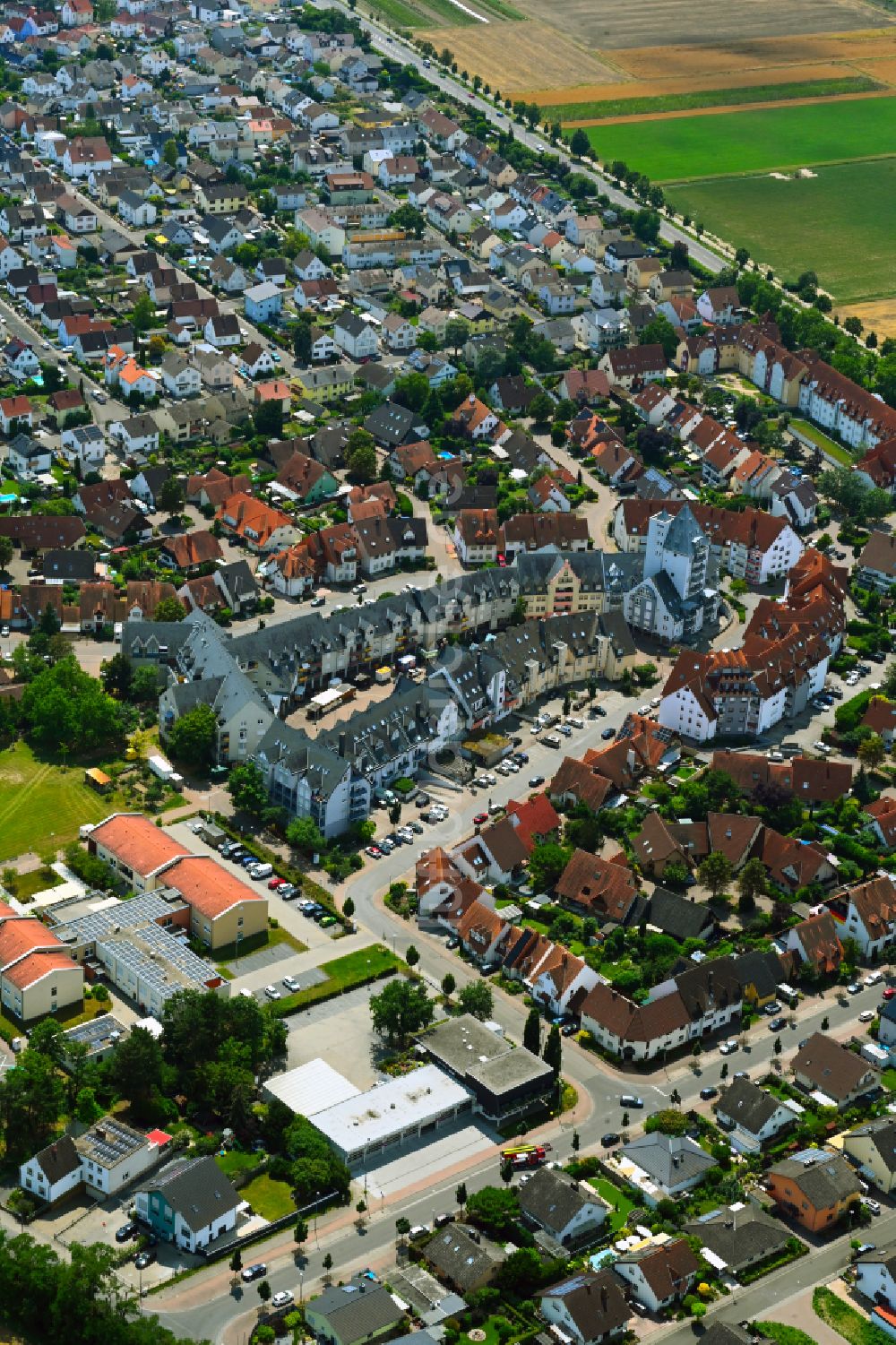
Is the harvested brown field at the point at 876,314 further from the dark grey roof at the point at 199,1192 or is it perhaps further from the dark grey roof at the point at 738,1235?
the dark grey roof at the point at 199,1192

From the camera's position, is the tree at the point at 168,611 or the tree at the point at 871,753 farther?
the tree at the point at 168,611

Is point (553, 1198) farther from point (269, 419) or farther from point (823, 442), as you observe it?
point (823, 442)

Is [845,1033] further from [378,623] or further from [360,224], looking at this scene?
[360,224]

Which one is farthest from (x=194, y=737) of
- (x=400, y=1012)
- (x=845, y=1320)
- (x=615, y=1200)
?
(x=845, y=1320)

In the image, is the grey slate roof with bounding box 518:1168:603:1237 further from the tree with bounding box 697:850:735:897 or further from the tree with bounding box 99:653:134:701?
the tree with bounding box 99:653:134:701

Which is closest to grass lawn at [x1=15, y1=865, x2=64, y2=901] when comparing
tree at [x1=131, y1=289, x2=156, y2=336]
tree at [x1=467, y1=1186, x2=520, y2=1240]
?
tree at [x1=467, y1=1186, x2=520, y2=1240]

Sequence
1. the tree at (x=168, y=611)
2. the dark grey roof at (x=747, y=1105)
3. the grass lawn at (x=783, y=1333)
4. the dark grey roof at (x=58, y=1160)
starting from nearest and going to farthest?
the grass lawn at (x=783, y=1333) → the dark grey roof at (x=58, y=1160) → the dark grey roof at (x=747, y=1105) → the tree at (x=168, y=611)

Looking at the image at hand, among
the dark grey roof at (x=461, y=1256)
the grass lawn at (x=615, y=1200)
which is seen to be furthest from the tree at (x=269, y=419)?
the dark grey roof at (x=461, y=1256)
